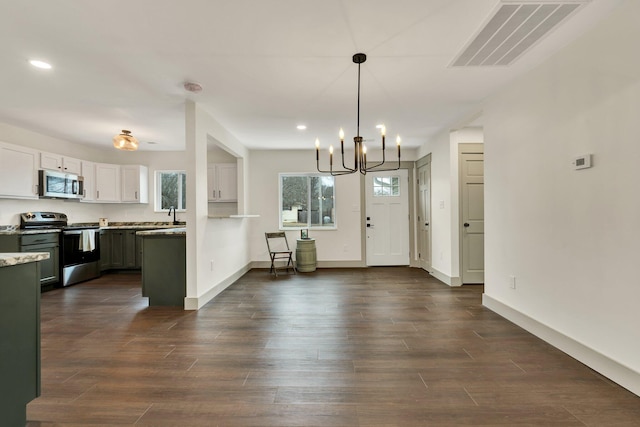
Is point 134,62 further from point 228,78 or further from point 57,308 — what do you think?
point 57,308

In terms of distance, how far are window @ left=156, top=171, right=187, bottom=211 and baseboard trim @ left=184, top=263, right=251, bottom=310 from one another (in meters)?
2.38

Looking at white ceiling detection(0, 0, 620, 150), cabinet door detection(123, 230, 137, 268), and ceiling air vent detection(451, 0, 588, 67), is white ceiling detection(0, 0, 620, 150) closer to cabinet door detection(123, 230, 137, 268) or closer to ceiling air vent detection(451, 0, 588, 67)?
ceiling air vent detection(451, 0, 588, 67)

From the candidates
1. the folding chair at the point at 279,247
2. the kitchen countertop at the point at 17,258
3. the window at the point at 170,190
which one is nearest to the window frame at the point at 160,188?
the window at the point at 170,190

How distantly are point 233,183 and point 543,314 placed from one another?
5132 mm

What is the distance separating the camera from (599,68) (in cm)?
200

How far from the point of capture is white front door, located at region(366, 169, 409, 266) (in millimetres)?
5984

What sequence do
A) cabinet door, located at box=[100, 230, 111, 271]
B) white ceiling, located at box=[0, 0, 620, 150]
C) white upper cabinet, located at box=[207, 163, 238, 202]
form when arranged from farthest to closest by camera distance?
white upper cabinet, located at box=[207, 163, 238, 202]
cabinet door, located at box=[100, 230, 111, 271]
white ceiling, located at box=[0, 0, 620, 150]

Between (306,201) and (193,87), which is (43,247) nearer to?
(193,87)

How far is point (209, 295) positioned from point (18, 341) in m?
2.36

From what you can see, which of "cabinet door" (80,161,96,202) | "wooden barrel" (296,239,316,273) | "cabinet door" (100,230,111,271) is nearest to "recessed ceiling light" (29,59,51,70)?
"cabinet door" (80,161,96,202)

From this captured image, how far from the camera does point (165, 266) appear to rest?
3.54 metres

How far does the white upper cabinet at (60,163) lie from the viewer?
4.61 meters

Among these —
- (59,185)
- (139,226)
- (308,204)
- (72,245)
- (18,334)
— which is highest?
(59,185)

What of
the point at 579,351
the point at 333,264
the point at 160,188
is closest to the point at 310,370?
the point at 579,351
